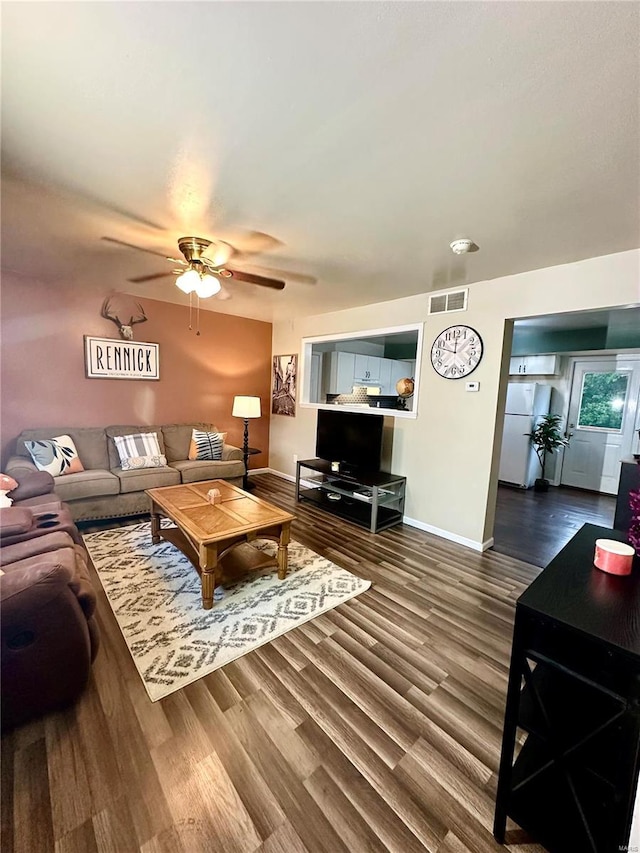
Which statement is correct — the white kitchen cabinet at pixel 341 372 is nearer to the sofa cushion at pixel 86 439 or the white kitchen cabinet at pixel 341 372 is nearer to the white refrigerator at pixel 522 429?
the white refrigerator at pixel 522 429

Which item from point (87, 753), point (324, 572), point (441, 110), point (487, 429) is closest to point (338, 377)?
point (487, 429)

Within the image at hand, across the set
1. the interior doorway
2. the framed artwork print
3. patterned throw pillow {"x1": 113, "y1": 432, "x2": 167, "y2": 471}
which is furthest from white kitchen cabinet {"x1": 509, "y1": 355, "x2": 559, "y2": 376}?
patterned throw pillow {"x1": 113, "y1": 432, "x2": 167, "y2": 471}

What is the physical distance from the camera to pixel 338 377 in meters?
5.50

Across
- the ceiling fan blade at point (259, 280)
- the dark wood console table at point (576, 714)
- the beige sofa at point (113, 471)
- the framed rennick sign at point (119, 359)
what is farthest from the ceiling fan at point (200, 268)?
the dark wood console table at point (576, 714)

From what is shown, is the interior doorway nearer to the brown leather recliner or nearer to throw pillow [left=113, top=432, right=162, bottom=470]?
the brown leather recliner

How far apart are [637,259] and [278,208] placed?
2436 mm

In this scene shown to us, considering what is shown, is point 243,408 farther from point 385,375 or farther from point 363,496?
point 385,375

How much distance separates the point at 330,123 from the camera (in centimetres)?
138

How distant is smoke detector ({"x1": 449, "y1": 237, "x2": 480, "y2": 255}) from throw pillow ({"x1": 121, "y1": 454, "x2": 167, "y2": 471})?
3606 mm

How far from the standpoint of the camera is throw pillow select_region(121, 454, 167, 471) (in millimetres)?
3811

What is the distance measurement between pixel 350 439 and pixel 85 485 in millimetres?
2787

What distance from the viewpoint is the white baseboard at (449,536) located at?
129 inches

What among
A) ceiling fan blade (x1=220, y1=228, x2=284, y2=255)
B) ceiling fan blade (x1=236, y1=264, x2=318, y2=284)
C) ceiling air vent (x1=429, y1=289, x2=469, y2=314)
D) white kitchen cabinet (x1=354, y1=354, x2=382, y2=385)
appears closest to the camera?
ceiling fan blade (x1=220, y1=228, x2=284, y2=255)

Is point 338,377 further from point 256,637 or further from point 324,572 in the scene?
point 256,637
